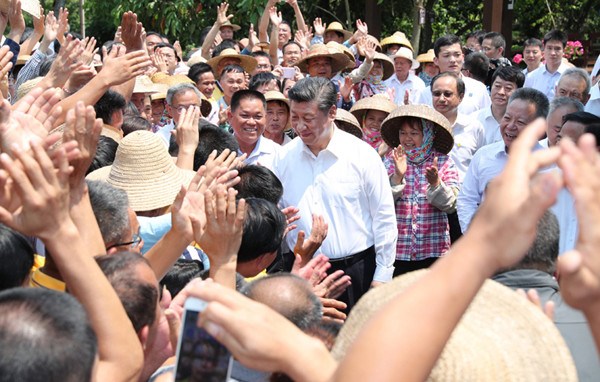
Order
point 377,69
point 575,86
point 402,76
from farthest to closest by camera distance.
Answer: point 402,76 → point 377,69 → point 575,86

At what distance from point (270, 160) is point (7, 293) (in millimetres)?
4128

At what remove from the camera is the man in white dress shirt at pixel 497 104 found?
7285 mm

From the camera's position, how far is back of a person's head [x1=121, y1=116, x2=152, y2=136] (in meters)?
5.77

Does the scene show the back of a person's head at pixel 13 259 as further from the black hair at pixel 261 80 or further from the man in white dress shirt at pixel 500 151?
the black hair at pixel 261 80

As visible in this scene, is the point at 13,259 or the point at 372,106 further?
the point at 372,106

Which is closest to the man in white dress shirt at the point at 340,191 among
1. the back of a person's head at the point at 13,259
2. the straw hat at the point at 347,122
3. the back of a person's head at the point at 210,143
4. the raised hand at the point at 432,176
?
the raised hand at the point at 432,176

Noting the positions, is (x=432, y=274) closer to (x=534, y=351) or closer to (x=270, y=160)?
(x=534, y=351)

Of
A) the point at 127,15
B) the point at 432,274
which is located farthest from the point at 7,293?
the point at 127,15

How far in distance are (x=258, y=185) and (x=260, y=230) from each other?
900 mm

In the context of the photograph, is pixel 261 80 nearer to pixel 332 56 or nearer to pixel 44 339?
pixel 332 56

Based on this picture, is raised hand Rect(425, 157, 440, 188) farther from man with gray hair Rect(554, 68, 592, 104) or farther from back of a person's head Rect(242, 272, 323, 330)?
back of a person's head Rect(242, 272, 323, 330)

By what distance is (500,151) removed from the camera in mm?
5645

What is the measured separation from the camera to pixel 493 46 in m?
11.9

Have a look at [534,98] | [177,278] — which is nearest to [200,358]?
[177,278]
